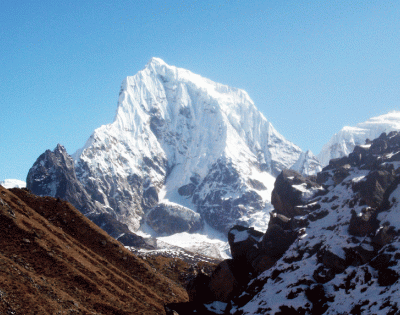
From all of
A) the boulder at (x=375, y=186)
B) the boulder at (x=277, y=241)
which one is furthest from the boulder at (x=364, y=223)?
the boulder at (x=277, y=241)

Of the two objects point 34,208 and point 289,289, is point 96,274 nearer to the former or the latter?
point 34,208

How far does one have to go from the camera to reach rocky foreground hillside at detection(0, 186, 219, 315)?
53656 mm

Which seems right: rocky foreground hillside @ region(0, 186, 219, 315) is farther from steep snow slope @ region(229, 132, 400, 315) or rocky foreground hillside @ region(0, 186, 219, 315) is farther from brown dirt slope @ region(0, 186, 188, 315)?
steep snow slope @ region(229, 132, 400, 315)

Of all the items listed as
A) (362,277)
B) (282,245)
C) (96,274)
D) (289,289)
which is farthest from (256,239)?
(96,274)

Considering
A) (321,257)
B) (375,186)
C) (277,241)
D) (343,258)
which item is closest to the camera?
(343,258)

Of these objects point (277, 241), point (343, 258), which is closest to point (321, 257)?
point (343, 258)

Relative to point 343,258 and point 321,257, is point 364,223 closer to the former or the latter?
point 343,258

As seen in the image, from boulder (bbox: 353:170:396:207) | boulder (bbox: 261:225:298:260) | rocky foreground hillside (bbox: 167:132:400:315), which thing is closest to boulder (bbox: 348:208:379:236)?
rocky foreground hillside (bbox: 167:132:400:315)

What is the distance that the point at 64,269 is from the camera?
213 feet

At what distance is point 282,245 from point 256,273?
8342 millimetres

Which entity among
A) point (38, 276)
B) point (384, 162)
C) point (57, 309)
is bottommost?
point (57, 309)

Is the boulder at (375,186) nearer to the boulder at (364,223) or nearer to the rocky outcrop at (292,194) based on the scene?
the boulder at (364,223)

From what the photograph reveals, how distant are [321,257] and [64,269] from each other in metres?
46.5

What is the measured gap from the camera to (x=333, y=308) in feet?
190
